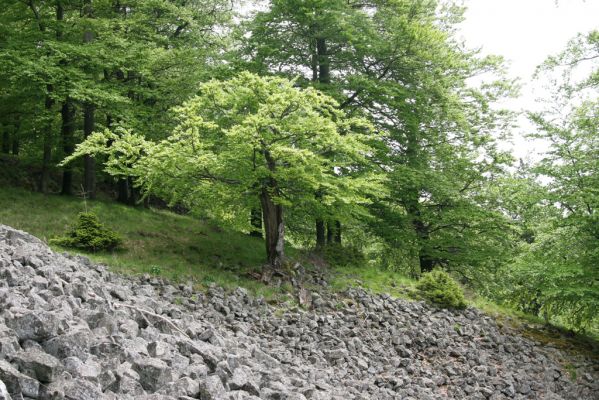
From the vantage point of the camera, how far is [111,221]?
55.0ft

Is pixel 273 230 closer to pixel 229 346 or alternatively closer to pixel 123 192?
pixel 229 346

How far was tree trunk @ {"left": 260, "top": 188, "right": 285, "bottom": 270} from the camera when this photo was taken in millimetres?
14227

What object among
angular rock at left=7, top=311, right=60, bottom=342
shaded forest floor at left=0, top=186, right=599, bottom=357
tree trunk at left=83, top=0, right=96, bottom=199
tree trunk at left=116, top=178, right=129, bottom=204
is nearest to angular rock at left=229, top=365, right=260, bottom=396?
angular rock at left=7, top=311, right=60, bottom=342

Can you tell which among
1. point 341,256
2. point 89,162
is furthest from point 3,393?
point 89,162

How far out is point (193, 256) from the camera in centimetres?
1488

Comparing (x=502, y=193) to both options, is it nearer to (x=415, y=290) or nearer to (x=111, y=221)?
(x=415, y=290)

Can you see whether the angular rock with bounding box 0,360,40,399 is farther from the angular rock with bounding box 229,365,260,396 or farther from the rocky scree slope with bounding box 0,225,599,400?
the angular rock with bounding box 229,365,260,396

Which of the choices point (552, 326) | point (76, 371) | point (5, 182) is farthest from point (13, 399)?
point (5, 182)

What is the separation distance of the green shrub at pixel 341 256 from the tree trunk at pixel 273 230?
295 cm

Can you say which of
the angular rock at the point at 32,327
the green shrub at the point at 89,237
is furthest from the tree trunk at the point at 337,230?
the angular rock at the point at 32,327

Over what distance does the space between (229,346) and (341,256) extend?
31.6ft

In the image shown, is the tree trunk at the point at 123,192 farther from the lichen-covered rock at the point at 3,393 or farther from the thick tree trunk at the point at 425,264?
the lichen-covered rock at the point at 3,393

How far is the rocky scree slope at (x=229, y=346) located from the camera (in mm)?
4512

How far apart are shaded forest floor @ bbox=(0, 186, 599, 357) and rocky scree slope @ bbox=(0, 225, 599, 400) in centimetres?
92
